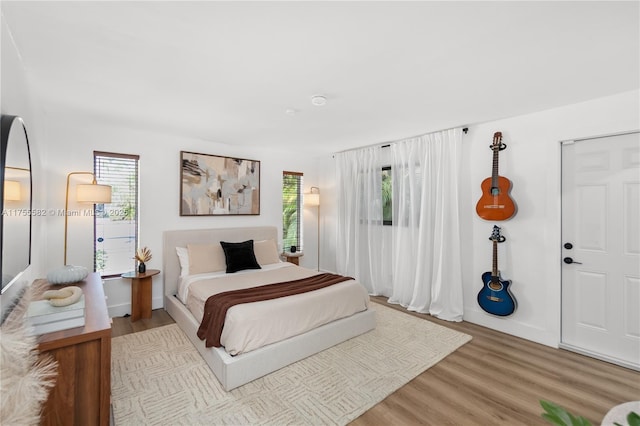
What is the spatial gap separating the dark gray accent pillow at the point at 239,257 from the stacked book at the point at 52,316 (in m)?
2.26

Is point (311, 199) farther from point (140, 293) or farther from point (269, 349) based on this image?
point (269, 349)

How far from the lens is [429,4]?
4.85ft

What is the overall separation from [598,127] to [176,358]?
180 inches

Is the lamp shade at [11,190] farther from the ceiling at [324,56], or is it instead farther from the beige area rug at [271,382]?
the beige area rug at [271,382]

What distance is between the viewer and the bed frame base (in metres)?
2.27

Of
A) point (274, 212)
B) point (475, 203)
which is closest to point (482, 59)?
point (475, 203)

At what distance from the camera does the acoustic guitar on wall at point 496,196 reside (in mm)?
3199

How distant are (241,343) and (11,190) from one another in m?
1.75

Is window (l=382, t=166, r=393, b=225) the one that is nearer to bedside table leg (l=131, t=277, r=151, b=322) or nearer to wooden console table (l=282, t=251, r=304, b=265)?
wooden console table (l=282, t=251, r=304, b=265)

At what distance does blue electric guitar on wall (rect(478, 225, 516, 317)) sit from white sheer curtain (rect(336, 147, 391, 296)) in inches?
58.7

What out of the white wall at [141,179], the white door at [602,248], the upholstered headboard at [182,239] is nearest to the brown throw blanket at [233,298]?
the upholstered headboard at [182,239]

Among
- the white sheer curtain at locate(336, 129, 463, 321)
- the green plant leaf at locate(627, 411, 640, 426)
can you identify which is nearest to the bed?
the white sheer curtain at locate(336, 129, 463, 321)

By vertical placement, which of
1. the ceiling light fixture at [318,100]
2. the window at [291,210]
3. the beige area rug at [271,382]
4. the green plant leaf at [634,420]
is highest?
the ceiling light fixture at [318,100]

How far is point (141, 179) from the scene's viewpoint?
12.6 feet
